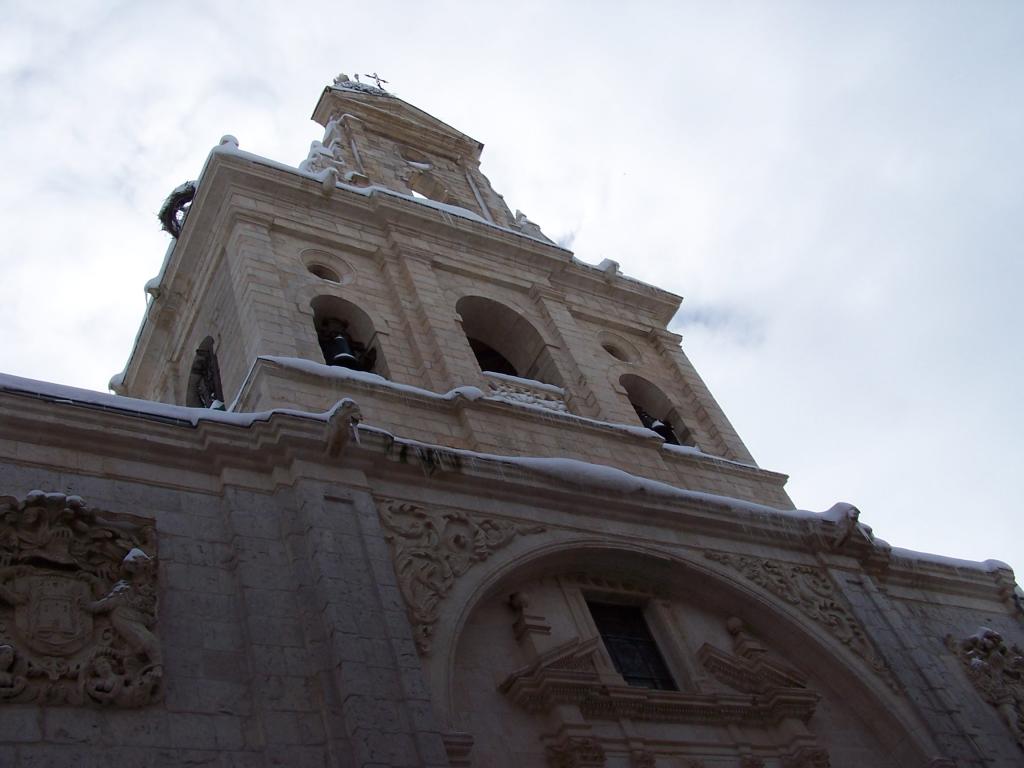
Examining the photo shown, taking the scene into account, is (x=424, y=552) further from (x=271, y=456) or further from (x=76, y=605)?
(x=76, y=605)

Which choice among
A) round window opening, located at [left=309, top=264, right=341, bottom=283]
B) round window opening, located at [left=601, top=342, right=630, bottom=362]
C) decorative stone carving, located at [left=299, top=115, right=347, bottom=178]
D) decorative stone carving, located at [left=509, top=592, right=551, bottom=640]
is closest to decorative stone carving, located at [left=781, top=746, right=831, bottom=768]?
decorative stone carving, located at [left=509, top=592, right=551, bottom=640]

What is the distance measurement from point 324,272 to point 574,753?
30.1 feet

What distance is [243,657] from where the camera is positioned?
960 centimetres

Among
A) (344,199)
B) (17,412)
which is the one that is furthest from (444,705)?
(344,199)

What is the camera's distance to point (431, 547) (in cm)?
1178

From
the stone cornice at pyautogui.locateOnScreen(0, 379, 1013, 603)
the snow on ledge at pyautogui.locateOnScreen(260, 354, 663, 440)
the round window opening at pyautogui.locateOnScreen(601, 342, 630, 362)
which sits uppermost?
the round window opening at pyautogui.locateOnScreen(601, 342, 630, 362)

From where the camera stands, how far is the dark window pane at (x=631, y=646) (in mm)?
12758

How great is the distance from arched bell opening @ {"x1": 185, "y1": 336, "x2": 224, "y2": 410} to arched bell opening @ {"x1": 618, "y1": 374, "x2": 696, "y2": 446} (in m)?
6.62

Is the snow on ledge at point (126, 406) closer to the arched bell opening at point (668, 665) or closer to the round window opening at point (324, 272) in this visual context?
the arched bell opening at point (668, 665)

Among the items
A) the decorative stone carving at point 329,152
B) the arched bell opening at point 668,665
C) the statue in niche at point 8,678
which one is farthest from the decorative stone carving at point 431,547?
the decorative stone carving at point 329,152

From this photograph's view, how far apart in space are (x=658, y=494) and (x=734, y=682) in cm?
246

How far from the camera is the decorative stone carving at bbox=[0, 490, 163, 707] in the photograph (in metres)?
8.61

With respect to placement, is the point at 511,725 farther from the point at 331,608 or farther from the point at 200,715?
the point at 200,715

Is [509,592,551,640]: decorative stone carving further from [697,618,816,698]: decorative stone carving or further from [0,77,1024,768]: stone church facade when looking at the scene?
[697,618,816,698]: decorative stone carving
